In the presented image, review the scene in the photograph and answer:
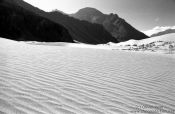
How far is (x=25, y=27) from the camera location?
198ft

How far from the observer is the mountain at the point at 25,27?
5538 cm

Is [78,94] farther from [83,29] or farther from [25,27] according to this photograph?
[83,29]

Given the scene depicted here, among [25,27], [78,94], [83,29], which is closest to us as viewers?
[78,94]

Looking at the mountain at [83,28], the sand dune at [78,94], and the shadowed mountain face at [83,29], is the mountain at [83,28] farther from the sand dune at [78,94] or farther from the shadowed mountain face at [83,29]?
the sand dune at [78,94]

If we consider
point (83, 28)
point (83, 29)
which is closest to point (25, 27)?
point (83, 29)

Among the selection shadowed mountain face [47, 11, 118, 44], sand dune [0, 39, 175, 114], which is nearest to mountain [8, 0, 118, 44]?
shadowed mountain face [47, 11, 118, 44]

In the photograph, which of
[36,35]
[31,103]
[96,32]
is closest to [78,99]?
[31,103]

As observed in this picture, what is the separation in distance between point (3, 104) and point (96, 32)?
16447cm

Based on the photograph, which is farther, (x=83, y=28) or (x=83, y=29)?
(x=83, y=28)

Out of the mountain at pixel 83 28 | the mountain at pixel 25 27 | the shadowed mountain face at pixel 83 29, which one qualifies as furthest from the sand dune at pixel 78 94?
the shadowed mountain face at pixel 83 29

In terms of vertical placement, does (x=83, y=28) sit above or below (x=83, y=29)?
above

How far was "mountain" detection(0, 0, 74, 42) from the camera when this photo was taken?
2180 inches

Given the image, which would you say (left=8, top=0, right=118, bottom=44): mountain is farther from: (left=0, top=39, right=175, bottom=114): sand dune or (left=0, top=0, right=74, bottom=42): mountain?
(left=0, top=39, right=175, bottom=114): sand dune

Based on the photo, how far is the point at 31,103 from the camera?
9.37 feet
